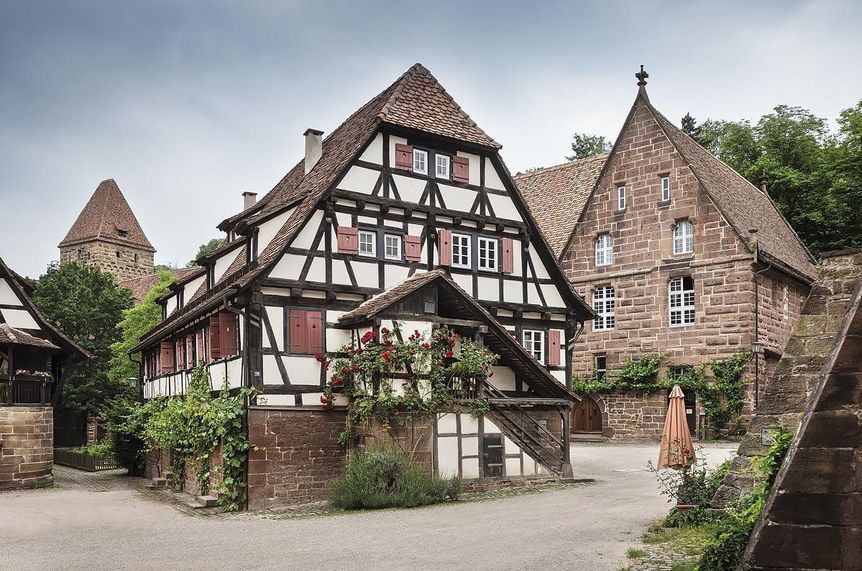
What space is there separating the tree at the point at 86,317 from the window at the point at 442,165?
2781 centimetres

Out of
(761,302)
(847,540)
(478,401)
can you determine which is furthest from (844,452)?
(761,302)

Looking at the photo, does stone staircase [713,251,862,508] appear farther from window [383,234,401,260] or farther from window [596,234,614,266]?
window [596,234,614,266]

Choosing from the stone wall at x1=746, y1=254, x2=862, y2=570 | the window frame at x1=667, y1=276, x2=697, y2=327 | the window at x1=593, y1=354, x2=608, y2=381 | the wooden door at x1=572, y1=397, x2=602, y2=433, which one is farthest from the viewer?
the wooden door at x1=572, y1=397, x2=602, y2=433

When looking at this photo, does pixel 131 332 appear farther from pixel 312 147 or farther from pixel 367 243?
pixel 367 243

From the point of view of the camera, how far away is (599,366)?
3428 cm

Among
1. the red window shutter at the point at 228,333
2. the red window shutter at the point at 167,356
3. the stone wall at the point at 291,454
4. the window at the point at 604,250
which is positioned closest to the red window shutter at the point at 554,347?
the stone wall at the point at 291,454

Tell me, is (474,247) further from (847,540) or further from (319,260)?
(847,540)

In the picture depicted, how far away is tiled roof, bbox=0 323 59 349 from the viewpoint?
2453 cm

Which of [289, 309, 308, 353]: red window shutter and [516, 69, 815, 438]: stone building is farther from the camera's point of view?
[516, 69, 815, 438]: stone building

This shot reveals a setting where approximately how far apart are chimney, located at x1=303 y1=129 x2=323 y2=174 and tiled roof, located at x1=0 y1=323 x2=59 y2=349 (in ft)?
29.3

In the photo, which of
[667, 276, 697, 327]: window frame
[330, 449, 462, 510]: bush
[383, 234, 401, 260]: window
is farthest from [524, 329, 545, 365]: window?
[667, 276, 697, 327]: window frame

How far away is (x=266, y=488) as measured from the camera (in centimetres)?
Answer: 1841

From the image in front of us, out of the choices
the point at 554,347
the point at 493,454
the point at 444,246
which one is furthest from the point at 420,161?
the point at 493,454

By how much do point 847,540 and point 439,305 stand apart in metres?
14.6
